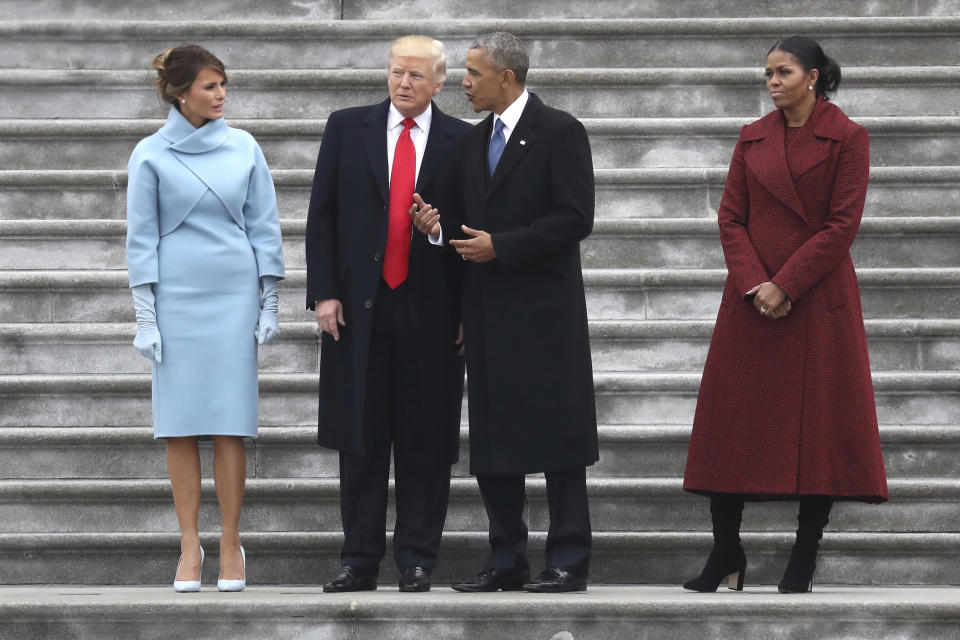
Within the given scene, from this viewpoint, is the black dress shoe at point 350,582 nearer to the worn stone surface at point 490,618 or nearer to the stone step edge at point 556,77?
the worn stone surface at point 490,618

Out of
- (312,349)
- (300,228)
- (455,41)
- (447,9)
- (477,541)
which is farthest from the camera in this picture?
(447,9)

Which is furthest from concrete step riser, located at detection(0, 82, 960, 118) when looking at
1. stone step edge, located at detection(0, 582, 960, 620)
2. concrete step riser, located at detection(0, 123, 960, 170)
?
stone step edge, located at detection(0, 582, 960, 620)

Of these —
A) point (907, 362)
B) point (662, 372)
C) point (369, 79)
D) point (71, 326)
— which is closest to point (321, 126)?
point (369, 79)

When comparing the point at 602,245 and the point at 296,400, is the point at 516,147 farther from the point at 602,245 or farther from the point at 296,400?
the point at 602,245

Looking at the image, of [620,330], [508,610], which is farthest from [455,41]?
[508,610]

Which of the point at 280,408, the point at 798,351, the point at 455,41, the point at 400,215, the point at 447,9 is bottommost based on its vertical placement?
the point at 280,408

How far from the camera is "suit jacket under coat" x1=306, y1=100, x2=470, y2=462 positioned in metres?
4.96

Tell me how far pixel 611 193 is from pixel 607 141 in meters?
0.34

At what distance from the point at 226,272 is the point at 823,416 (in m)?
1.94

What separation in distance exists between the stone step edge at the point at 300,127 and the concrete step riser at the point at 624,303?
963 millimetres

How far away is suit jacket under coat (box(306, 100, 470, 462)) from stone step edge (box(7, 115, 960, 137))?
6.50ft

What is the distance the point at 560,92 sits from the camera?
23.9 ft

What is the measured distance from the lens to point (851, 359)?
4797 millimetres

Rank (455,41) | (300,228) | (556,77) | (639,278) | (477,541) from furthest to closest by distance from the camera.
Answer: (455,41), (556,77), (300,228), (639,278), (477,541)
